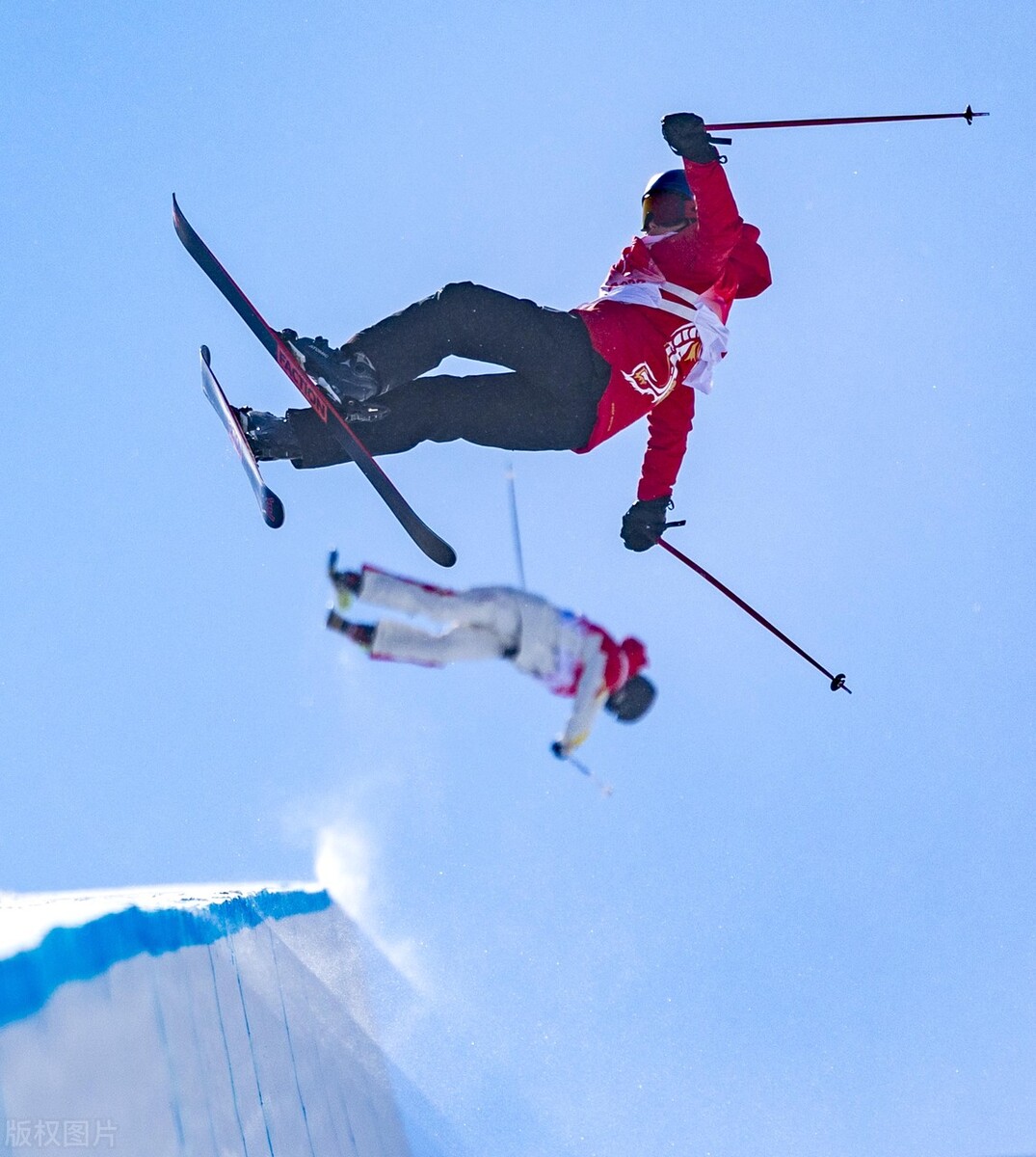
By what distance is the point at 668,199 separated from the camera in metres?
5.54

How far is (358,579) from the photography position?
162 inches

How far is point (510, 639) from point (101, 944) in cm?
173

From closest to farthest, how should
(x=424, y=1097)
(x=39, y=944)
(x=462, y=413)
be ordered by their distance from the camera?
(x=39, y=944), (x=462, y=413), (x=424, y=1097)

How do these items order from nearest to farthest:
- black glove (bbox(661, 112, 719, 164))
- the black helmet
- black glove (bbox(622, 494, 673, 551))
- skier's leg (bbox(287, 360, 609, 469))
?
1. the black helmet
2. black glove (bbox(661, 112, 719, 164))
3. skier's leg (bbox(287, 360, 609, 469))
4. black glove (bbox(622, 494, 673, 551))

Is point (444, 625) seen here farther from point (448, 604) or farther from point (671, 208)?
point (671, 208)

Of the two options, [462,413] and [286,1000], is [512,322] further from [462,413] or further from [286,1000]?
[286,1000]

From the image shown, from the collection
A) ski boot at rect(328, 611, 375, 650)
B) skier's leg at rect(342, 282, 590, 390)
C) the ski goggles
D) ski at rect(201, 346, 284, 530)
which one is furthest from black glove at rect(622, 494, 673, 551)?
ski boot at rect(328, 611, 375, 650)

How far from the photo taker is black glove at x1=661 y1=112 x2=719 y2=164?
4.88 metres

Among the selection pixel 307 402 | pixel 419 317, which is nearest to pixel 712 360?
pixel 419 317

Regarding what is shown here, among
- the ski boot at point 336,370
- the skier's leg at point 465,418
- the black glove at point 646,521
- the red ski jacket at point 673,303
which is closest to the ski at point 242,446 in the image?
the skier's leg at point 465,418

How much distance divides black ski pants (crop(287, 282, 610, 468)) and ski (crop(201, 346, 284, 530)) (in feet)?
0.75

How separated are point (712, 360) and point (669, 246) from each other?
55 centimetres

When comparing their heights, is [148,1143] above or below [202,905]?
below

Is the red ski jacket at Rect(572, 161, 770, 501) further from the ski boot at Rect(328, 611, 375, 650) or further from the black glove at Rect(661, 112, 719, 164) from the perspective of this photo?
the ski boot at Rect(328, 611, 375, 650)
